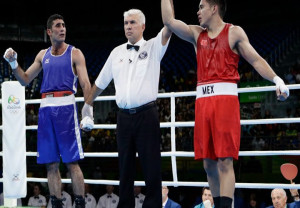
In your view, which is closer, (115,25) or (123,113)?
(123,113)

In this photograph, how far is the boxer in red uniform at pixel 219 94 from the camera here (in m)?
3.63

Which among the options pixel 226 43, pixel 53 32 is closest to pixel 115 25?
pixel 53 32

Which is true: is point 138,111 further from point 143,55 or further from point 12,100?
point 12,100

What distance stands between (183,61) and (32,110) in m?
4.96

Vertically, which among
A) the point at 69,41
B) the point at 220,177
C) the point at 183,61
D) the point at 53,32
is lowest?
the point at 220,177

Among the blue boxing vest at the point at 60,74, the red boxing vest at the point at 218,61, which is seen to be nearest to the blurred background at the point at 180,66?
the blue boxing vest at the point at 60,74

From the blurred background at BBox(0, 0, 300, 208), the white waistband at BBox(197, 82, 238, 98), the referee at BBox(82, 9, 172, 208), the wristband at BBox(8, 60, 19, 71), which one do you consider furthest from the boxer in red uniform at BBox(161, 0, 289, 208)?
the blurred background at BBox(0, 0, 300, 208)

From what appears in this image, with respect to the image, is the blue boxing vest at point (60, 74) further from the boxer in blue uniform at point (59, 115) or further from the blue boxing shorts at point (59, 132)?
the blue boxing shorts at point (59, 132)

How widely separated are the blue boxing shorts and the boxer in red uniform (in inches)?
57.9

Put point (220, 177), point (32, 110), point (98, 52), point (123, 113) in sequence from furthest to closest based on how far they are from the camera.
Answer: point (98, 52) → point (32, 110) → point (123, 113) → point (220, 177)

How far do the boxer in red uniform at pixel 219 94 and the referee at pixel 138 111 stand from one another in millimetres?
429

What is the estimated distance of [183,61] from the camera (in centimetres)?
1672

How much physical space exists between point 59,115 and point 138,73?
105 cm

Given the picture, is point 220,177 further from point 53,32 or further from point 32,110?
point 32,110
